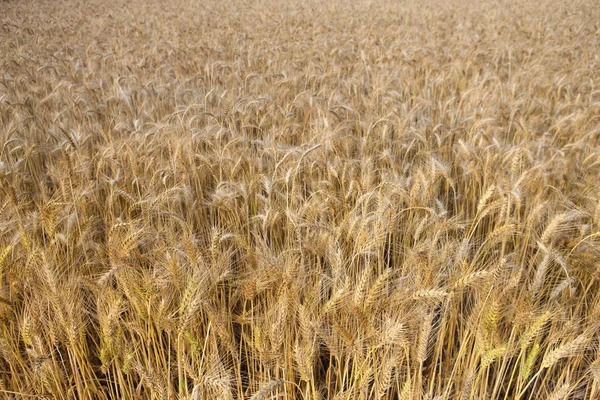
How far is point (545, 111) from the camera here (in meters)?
3.73

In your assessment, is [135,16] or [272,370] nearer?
[272,370]

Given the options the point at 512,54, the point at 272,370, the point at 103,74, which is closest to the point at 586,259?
the point at 272,370

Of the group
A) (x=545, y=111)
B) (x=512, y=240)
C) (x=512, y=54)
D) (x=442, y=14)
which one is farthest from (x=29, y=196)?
(x=442, y=14)

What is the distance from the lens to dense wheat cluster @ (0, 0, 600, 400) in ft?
4.33

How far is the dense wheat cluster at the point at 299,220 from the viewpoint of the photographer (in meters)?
1.32

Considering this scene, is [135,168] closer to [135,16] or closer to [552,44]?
[552,44]

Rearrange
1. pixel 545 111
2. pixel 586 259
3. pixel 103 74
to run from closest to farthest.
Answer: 1. pixel 586 259
2. pixel 545 111
3. pixel 103 74

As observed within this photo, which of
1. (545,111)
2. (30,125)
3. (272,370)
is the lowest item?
(272,370)

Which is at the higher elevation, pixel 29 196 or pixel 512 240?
pixel 29 196

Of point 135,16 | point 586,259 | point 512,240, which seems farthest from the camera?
point 135,16

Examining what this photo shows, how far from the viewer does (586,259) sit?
1.63m

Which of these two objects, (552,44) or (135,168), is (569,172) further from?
(552,44)

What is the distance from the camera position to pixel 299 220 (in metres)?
1.69

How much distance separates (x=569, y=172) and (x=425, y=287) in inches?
65.2
